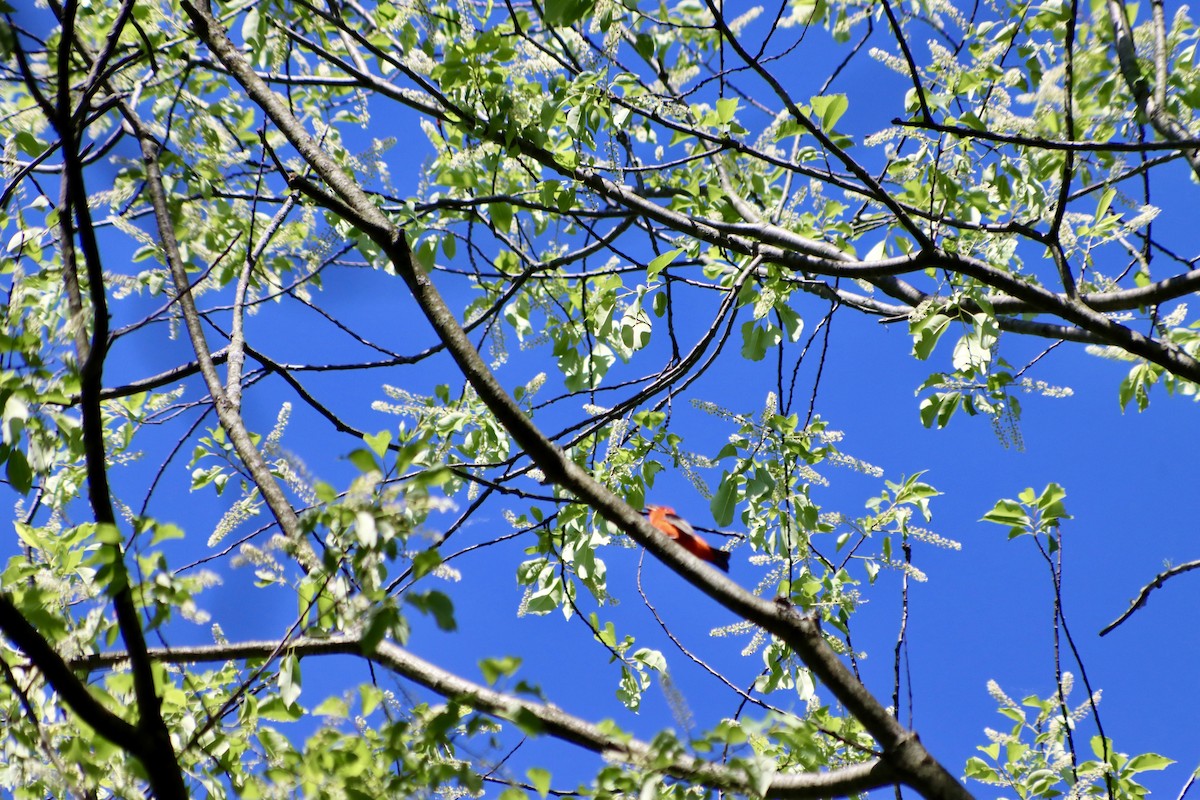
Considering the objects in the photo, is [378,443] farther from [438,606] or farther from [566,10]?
[566,10]

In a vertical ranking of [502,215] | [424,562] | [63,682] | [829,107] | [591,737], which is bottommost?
[63,682]

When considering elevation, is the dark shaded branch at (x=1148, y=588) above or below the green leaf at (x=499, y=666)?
above

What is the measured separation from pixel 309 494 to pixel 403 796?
26.3 inches

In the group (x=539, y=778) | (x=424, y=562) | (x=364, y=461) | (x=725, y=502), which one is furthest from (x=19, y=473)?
(x=725, y=502)

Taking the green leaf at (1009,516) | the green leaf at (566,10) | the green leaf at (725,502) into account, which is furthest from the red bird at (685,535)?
the green leaf at (566,10)

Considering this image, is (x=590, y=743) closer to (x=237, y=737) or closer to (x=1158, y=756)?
(x=237, y=737)

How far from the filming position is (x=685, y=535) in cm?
345

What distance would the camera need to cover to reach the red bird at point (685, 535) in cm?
334

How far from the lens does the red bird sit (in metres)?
3.34

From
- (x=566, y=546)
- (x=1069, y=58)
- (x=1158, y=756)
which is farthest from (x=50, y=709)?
(x=1158, y=756)

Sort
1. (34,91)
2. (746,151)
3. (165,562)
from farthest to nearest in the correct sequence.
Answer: (746,151) < (165,562) < (34,91)

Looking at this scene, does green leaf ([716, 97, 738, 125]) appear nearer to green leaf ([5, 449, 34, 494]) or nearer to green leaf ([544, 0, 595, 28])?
green leaf ([544, 0, 595, 28])

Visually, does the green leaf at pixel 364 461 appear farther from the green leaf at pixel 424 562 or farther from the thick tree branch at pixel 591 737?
the thick tree branch at pixel 591 737

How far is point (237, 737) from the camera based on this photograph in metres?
2.30
